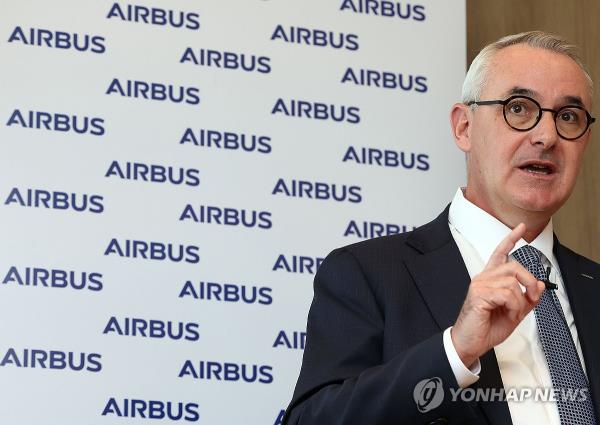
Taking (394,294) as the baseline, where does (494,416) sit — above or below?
below

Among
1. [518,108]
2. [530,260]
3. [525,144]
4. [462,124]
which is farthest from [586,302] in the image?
[462,124]

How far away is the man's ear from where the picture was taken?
3160mm

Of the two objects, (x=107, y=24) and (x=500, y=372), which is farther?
(x=107, y=24)

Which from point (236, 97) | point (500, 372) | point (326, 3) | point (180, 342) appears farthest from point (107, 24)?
point (500, 372)

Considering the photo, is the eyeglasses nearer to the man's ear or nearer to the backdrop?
the man's ear

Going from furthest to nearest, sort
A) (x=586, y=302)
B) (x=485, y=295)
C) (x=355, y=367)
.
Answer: (x=586, y=302), (x=355, y=367), (x=485, y=295)

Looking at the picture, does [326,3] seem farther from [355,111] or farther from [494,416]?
[494,416]

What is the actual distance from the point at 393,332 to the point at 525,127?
0.70 m

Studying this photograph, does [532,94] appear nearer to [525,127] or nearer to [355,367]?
[525,127]

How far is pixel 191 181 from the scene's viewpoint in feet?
12.6

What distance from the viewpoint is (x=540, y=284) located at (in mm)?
2268

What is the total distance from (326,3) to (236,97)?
1.70ft

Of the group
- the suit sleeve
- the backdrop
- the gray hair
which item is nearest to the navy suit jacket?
the suit sleeve

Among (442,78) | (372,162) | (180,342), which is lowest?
(180,342)
